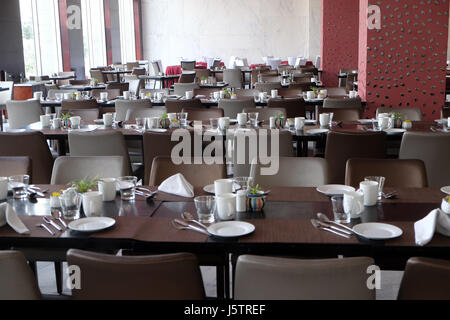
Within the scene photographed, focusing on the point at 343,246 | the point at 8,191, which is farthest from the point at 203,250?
the point at 8,191

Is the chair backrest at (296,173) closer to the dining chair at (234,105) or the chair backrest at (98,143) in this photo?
the chair backrest at (98,143)

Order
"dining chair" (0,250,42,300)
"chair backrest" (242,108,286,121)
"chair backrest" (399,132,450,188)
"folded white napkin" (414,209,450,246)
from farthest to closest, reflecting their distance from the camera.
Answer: "chair backrest" (242,108,286,121) < "chair backrest" (399,132,450,188) < "folded white napkin" (414,209,450,246) < "dining chair" (0,250,42,300)

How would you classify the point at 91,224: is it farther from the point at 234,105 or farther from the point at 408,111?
the point at 234,105

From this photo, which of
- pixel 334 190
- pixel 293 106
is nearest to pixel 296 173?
pixel 334 190

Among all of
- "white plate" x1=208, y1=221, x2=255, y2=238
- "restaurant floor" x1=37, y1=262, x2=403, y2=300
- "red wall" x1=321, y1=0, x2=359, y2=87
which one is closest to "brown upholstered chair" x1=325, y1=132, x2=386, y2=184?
"restaurant floor" x1=37, y1=262, x2=403, y2=300

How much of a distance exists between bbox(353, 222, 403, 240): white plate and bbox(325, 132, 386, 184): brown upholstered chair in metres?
1.57

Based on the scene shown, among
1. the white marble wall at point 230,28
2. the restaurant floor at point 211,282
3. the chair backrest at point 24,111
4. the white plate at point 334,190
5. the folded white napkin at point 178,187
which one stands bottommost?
the restaurant floor at point 211,282

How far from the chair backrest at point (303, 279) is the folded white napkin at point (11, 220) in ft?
2.98

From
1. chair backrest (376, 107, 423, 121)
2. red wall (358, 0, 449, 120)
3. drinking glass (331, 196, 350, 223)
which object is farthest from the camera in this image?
red wall (358, 0, 449, 120)

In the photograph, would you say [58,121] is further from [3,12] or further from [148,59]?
[148,59]

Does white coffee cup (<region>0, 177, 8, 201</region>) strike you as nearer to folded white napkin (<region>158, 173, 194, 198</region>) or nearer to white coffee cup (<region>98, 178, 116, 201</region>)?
white coffee cup (<region>98, 178, 116, 201</region>)

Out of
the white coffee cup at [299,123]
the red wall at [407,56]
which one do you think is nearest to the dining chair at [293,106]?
the red wall at [407,56]

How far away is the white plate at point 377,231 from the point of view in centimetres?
181

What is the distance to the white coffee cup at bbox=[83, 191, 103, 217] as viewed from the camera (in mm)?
2111
